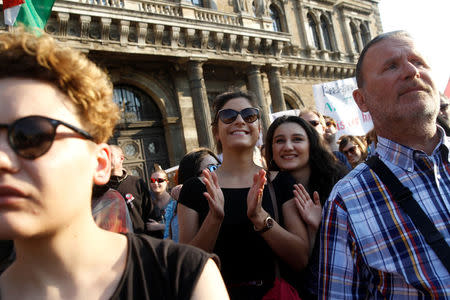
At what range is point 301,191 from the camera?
6.82 ft

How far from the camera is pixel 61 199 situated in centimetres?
93

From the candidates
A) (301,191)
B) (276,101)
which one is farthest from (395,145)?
(276,101)

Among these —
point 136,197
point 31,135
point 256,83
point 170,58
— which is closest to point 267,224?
point 31,135

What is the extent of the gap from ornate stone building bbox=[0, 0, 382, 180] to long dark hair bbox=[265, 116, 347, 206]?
8.32 metres

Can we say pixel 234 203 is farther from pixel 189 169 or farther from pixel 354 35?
pixel 354 35

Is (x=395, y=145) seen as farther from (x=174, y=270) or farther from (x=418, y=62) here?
(x=174, y=270)

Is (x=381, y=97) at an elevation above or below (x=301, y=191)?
above

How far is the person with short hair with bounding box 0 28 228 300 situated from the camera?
896 mm

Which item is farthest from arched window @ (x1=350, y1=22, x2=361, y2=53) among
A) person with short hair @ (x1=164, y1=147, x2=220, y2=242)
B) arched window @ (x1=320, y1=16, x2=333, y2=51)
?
person with short hair @ (x1=164, y1=147, x2=220, y2=242)

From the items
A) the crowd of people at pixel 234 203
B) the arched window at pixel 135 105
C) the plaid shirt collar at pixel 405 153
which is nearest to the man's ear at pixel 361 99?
the crowd of people at pixel 234 203

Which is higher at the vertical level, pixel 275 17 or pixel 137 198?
pixel 275 17

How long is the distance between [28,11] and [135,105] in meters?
6.84

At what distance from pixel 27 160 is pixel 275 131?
220 cm

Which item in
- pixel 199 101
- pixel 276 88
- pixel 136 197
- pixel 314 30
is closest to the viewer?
pixel 136 197
